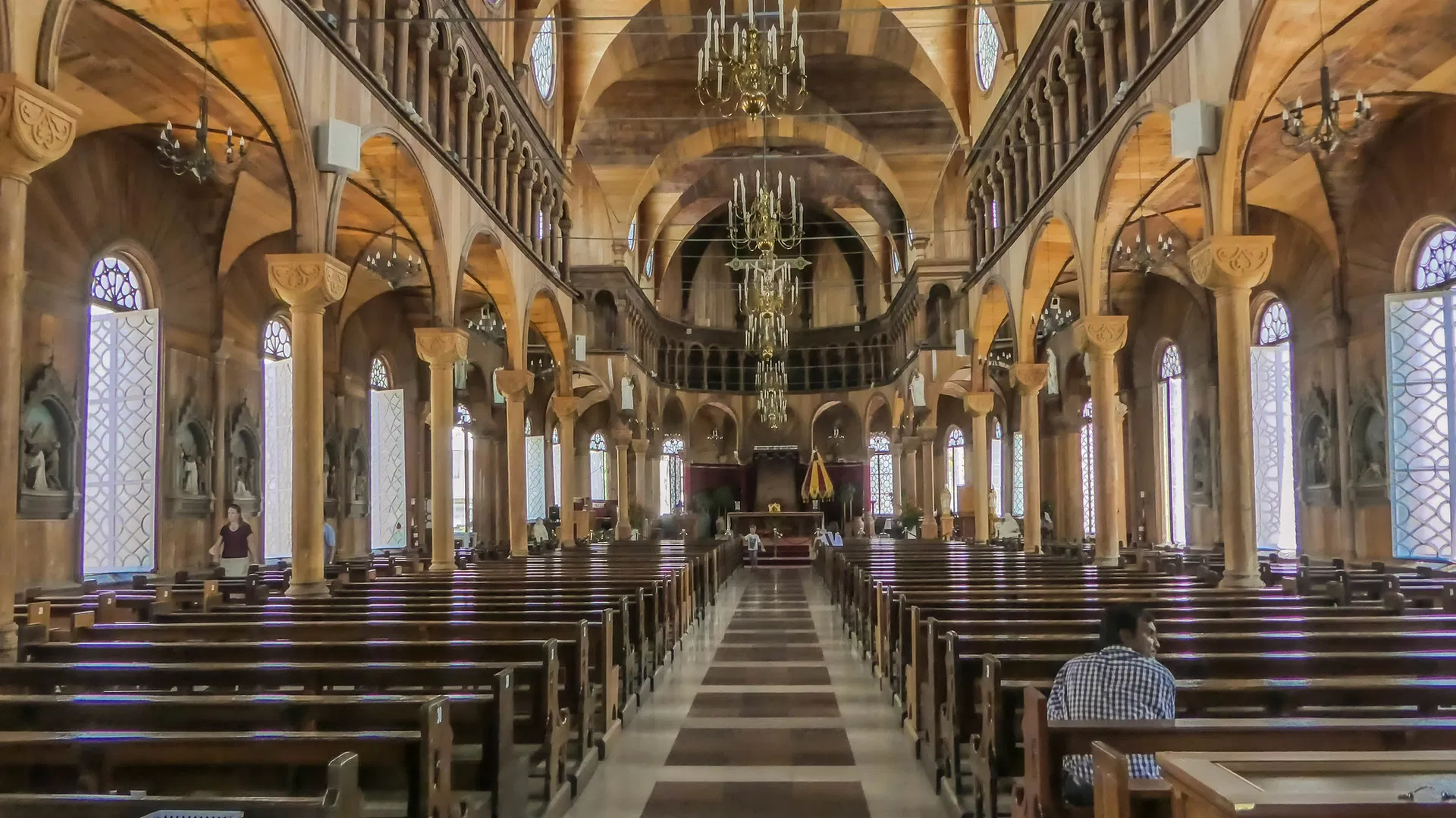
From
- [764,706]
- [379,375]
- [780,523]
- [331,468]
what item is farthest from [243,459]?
[780,523]

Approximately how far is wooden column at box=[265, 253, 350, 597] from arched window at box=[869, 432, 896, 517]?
3467 cm

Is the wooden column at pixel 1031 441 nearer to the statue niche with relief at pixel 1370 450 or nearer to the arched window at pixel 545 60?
the statue niche with relief at pixel 1370 450

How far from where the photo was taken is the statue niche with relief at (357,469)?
975 inches

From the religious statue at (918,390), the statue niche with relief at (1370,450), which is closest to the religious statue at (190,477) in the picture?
the religious statue at (918,390)

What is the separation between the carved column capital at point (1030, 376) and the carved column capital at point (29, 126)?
16.4 metres

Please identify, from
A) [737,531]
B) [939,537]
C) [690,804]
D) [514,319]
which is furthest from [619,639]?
[737,531]

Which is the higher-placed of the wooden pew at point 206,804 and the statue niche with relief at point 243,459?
the statue niche with relief at point 243,459

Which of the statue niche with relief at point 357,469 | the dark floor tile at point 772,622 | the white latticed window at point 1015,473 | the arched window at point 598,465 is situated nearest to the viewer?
the dark floor tile at point 772,622

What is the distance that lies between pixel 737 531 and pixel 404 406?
12.5 meters

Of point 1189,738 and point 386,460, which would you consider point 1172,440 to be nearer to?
point 386,460

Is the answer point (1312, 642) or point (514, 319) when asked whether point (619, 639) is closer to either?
point (1312, 642)

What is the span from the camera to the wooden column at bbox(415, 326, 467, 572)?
1694 centimetres

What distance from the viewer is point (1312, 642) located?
6.75 meters

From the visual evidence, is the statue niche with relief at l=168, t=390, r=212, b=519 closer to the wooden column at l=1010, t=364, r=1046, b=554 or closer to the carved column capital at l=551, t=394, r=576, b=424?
the carved column capital at l=551, t=394, r=576, b=424
